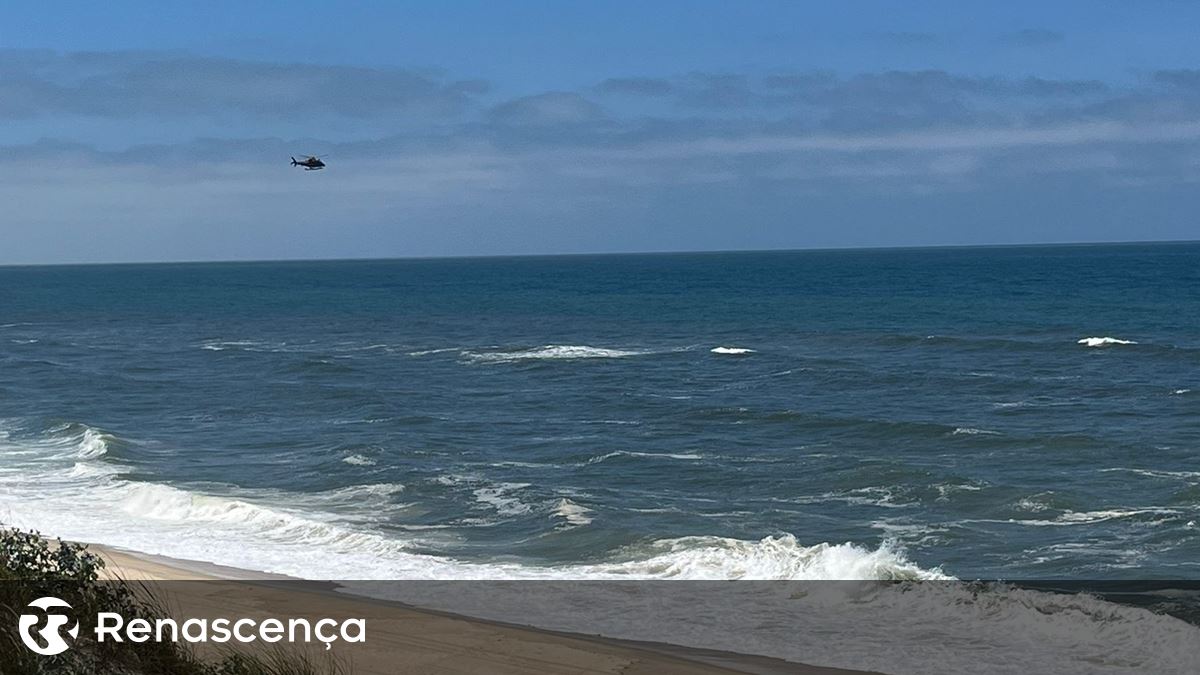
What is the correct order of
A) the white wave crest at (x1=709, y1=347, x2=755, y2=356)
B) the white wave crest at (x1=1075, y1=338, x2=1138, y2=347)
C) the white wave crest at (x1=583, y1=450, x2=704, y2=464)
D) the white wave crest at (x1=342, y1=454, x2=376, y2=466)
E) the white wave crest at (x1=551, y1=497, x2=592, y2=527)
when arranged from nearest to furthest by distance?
the white wave crest at (x1=551, y1=497, x2=592, y2=527) < the white wave crest at (x1=342, y1=454, x2=376, y2=466) < the white wave crest at (x1=583, y1=450, x2=704, y2=464) < the white wave crest at (x1=1075, y1=338, x2=1138, y2=347) < the white wave crest at (x1=709, y1=347, x2=755, y2=356)

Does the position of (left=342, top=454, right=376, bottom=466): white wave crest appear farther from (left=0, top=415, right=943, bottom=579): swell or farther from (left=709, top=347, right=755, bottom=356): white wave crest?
(left=709, top=347, right=755, bottom=356): white wave crest

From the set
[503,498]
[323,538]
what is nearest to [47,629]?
[323,538]

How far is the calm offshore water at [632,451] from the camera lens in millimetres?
22188

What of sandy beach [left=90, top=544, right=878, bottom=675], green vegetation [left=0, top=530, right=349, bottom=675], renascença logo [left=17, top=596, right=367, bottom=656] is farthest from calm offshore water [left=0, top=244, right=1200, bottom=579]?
green vegetation [left=0, top=530, right=349, bottom=675]

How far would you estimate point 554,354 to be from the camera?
5503 cm

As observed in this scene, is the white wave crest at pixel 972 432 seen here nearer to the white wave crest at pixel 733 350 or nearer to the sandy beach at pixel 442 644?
the sandy beach at pixel 442 644

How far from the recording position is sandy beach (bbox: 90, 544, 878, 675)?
14914 millimetres

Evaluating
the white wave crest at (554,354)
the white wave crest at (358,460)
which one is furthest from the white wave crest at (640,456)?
the white wave crest at (554,354)

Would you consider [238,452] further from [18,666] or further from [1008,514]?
[18,666]

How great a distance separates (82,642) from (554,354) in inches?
1737

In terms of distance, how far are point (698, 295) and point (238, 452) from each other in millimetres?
80480

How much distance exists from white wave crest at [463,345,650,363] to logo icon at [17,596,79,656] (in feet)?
136

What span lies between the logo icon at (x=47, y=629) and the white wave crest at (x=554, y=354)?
1633 inches

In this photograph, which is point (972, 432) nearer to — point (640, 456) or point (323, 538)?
point (640, 456)
